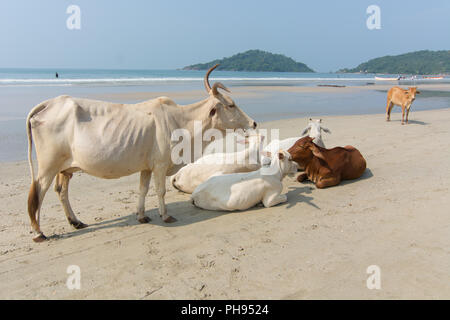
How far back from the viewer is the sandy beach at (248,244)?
11.1 feet

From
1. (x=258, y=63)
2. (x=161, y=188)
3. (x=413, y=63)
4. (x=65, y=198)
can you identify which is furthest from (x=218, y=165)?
(x=258, y=63)

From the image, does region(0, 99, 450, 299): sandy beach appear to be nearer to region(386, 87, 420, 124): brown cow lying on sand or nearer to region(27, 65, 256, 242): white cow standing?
region(27, 65, 256, 242): white cow standing

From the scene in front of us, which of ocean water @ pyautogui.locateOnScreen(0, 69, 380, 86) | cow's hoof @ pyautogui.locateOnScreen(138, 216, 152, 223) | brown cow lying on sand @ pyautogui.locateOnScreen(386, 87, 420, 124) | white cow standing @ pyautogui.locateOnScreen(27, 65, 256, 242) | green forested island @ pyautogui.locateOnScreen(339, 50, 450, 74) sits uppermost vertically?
green forested island @ pyautogui.locateOnScreen(339, 50, 450, 74)

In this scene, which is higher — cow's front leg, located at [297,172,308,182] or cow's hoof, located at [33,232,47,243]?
cow's front leg, located at [297,172,308,182]

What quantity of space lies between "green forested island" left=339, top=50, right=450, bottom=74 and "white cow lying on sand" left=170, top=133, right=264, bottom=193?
130017 millimetres

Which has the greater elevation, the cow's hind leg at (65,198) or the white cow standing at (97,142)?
the white cow standing at (97,142)

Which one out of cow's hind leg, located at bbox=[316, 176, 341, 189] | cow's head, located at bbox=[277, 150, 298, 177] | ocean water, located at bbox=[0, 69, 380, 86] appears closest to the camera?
cow's head, located at bbox=[277, 150, 298, 177]

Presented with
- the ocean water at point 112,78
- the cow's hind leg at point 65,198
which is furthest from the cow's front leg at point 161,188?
the ocean water at point 112,78

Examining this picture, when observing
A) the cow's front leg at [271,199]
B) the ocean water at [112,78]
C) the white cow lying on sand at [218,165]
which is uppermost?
the ocean water at [112,78]

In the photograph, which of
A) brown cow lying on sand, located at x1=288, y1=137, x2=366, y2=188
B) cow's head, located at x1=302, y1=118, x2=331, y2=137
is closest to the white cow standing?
brown cow lying on sand, located at x1=288, y1=137, x2=366, y2=188

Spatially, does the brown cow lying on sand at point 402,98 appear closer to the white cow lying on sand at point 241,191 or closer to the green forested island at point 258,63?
the white cow lying on sand at point 241,191

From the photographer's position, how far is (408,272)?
Result: 3.45 metres

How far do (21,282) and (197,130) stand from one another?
10.0ft

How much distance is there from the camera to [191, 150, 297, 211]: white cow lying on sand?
5434 millimetres
